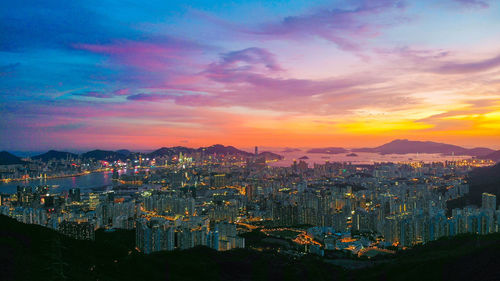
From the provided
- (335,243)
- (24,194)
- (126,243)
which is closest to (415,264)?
(335,243)

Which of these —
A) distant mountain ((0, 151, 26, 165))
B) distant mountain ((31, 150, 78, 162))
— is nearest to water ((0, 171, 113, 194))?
distant mountain ((0, 151, 26, 165))

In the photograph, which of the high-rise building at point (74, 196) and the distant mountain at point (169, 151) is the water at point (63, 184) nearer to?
the high-rise building at point (74, 196)

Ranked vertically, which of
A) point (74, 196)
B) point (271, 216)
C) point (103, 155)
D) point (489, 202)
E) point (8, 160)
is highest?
point (103, 155)

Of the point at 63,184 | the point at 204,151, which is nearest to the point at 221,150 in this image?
the point at 204,151

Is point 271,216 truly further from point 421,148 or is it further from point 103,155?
point 421,148

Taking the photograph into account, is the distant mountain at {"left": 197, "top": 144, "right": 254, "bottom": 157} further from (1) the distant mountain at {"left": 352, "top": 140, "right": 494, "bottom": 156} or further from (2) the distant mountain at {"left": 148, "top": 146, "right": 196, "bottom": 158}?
(1) the distant mountain at {"left": 352, "top": 140, "right": 494, "bottom": 156}

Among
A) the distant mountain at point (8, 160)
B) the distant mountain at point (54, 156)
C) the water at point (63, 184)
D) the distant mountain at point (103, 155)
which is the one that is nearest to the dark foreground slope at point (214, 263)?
the water at point (63, 184)
